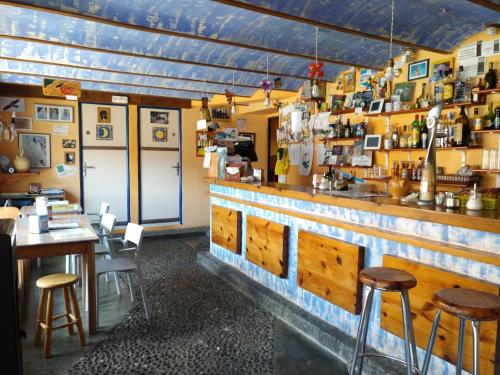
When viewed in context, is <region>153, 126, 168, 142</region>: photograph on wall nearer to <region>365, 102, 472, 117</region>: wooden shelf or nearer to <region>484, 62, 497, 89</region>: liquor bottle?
<region>365, 102, 472, 117</region>: wooden shelf

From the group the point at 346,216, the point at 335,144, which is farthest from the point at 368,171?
the point at 346,216

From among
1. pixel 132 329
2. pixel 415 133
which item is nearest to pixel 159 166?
pixel 132 329

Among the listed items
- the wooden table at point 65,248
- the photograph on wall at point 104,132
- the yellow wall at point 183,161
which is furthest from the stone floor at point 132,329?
the photograph on wall at point 104,132

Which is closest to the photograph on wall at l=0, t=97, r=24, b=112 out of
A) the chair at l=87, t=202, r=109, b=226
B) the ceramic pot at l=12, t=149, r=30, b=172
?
the ceramic pot at l=12, t=149, r=30, b=172

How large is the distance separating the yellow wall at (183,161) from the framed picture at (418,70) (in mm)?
3739

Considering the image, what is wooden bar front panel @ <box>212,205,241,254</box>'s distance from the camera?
4.48m

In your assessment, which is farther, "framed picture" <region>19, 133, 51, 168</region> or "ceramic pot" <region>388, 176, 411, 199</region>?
"framed picture" <region>19, 133, 51, 168</region>

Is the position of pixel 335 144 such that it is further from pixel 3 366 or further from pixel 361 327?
pixel 3 366

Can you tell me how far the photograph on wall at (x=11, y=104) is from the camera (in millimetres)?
6145

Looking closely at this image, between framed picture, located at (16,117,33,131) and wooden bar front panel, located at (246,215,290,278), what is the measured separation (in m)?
4.37

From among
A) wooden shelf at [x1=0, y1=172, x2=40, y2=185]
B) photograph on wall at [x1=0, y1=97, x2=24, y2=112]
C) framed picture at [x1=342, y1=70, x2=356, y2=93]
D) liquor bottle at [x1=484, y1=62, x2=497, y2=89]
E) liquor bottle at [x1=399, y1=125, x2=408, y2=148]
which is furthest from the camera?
photograph on wall at [x1=0, y1=97, x2=24, y2=112]

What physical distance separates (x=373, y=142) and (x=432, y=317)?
331 centimetres

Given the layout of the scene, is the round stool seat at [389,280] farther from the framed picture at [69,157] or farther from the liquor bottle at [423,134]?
the framed picture at [69,157]

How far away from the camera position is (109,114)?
6867 mm
